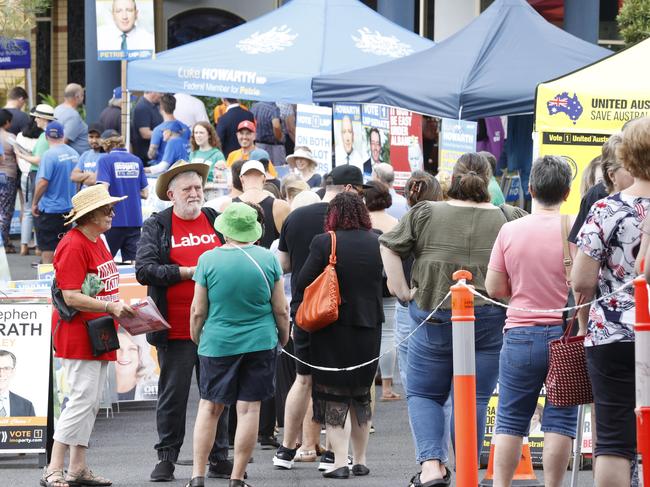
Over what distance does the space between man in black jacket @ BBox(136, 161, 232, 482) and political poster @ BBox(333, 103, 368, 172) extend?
21.1ft

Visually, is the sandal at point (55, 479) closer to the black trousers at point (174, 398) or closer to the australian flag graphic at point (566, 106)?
the black trousers at point (174, 398)

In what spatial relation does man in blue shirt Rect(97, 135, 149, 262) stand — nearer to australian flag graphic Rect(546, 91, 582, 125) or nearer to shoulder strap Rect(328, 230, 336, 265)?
australian flag graphic Rect(546, 91, 582, 125)

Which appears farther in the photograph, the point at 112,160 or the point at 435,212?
the point at 112,160

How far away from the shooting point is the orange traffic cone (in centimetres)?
774

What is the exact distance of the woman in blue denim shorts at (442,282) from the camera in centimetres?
714

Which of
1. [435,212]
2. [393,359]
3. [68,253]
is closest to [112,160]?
[393,359]

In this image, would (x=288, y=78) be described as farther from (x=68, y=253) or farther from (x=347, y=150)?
(x=68, y=253)

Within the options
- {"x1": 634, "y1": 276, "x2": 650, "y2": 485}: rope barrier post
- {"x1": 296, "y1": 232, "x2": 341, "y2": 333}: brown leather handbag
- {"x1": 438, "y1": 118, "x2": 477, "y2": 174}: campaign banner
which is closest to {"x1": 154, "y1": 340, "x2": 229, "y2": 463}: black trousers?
{"x1": 296, "y1": 232, "x2": 341, "y2": 333}: brown leather handbag

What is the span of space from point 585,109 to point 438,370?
364 centimetres

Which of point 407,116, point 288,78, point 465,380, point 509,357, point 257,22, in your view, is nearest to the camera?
point 465,380

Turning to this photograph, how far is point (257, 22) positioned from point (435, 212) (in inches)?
418

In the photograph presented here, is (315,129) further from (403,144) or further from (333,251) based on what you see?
(333,251)

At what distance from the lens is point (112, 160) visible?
1438cm

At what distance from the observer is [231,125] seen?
1727 cm
